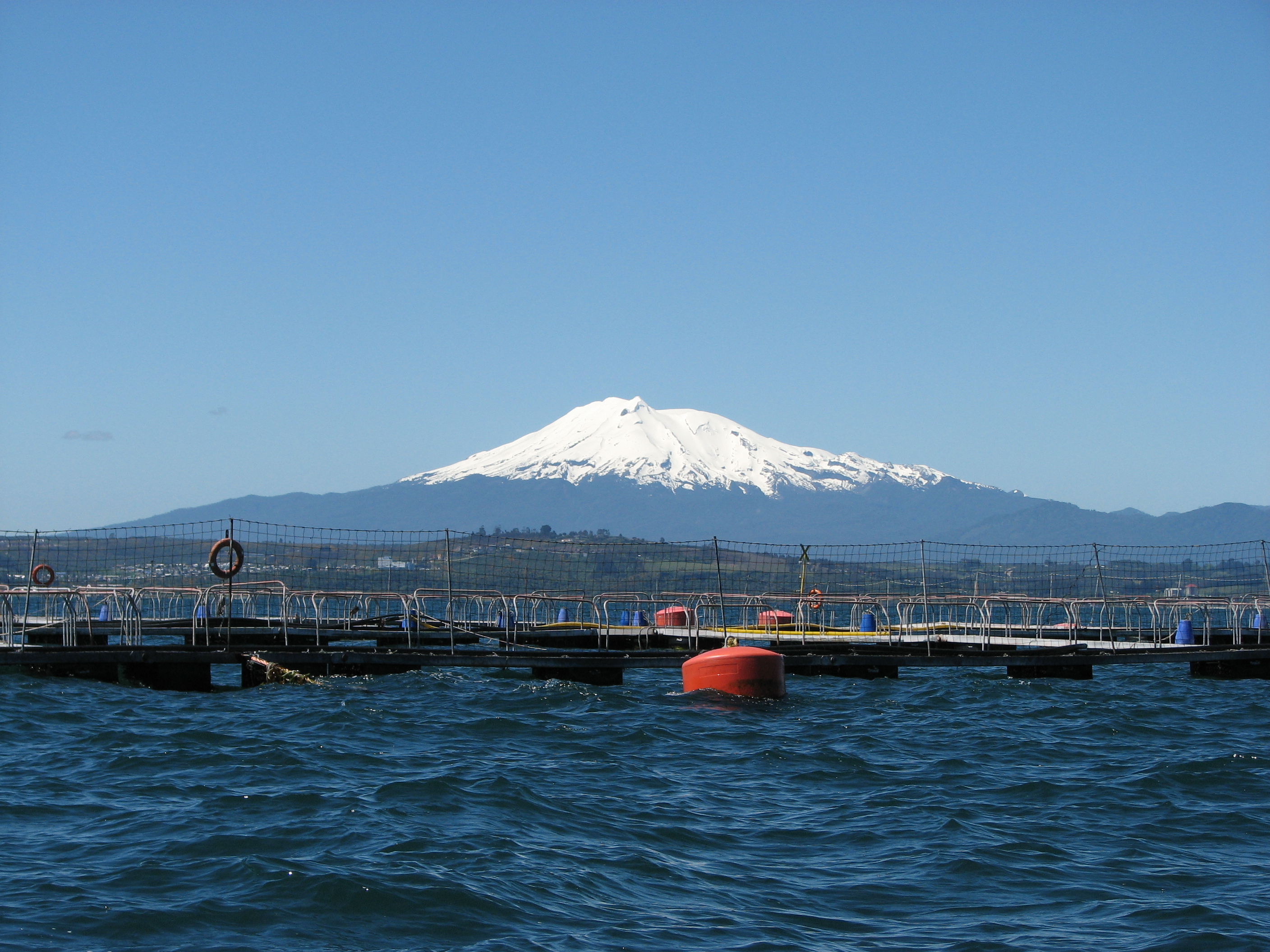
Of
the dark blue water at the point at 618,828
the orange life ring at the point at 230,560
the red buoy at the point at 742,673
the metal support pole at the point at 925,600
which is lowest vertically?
the dark blue water at the point at 618,828

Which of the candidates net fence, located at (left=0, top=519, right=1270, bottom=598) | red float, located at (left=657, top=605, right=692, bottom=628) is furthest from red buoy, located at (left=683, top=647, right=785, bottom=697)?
red float, located at (left=657, top=605, right=692, bottom=628)

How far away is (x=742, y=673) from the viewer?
23.6 meters

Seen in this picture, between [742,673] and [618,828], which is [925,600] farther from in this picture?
[618,828]

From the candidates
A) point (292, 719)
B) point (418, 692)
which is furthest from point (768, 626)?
point (292, 719)

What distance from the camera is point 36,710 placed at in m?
21.2

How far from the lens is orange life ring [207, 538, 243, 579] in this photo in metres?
24.4

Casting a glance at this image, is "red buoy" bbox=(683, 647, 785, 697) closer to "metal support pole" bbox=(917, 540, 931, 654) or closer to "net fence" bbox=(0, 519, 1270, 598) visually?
"net fence" bbox=(0, 519, 1270, 598)

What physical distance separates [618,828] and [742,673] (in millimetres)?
10387

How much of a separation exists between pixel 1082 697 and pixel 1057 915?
17.6 metres

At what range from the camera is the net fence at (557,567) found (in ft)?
116

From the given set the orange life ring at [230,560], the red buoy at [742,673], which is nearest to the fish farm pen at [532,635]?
the orange life ring at [230,560]

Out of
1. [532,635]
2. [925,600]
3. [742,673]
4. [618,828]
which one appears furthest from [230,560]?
[925,600]

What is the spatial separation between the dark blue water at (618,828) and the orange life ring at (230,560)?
2.87 metres

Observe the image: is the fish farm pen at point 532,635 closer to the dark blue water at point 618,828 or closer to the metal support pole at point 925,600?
the metal support pole at point 925,600
